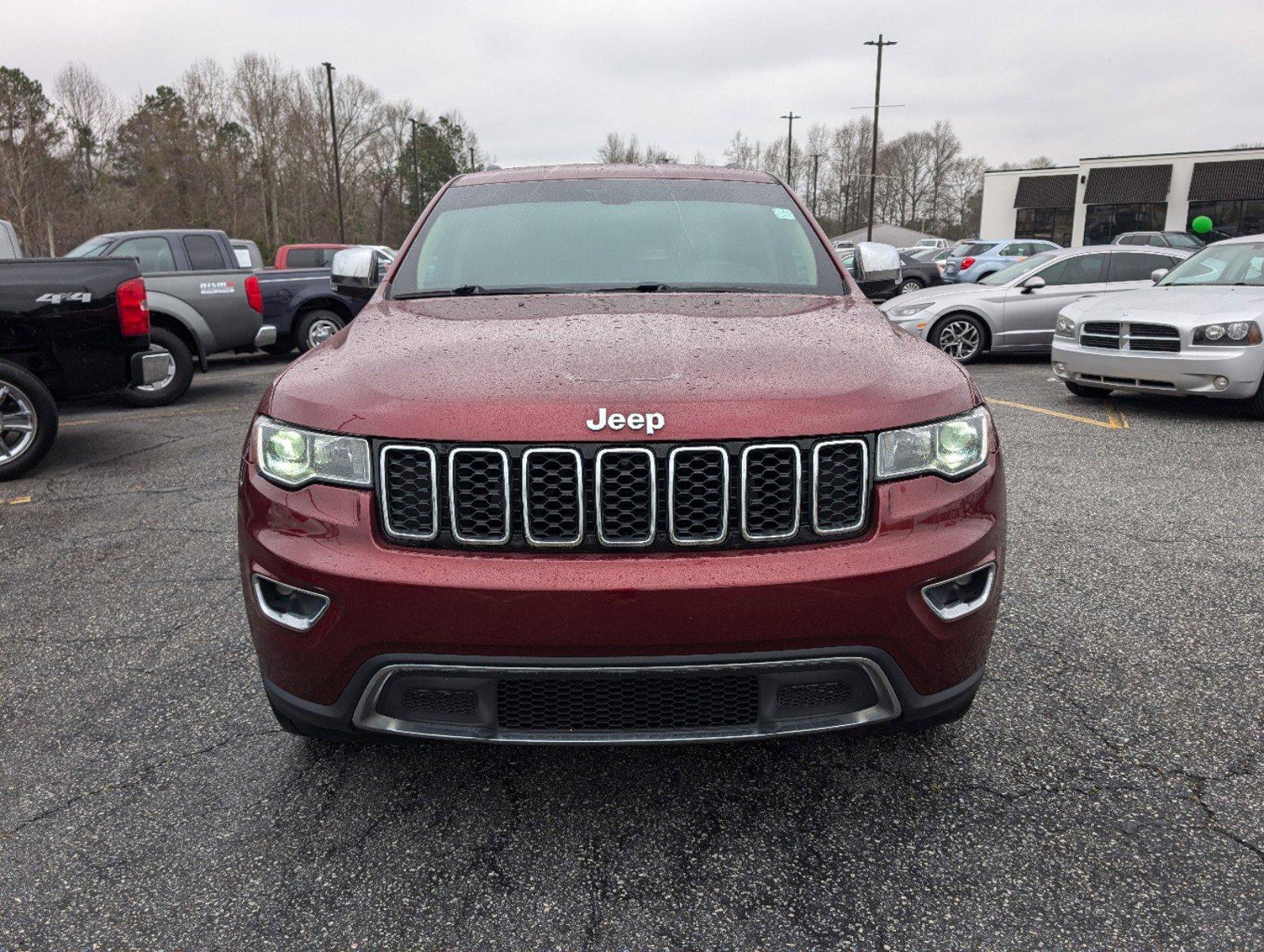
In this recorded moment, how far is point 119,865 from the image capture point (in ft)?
7.34

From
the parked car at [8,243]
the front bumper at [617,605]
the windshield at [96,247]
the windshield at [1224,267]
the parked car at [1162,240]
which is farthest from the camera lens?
the parked car at [1162,240]

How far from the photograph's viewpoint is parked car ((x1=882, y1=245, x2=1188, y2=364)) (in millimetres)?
11797

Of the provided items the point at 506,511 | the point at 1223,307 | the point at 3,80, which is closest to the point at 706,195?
the point at 506,511

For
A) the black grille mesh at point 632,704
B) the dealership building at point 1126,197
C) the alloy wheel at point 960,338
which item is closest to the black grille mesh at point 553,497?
the black grille mesh at point 632,704

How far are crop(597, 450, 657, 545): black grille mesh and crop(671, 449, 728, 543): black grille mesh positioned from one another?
0.06 m

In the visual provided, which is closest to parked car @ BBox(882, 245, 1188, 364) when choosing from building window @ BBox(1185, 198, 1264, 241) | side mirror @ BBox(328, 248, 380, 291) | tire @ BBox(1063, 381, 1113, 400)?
tire @ BBox(1063, 381, 1113, 400)

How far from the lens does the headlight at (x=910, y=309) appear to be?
11.8m

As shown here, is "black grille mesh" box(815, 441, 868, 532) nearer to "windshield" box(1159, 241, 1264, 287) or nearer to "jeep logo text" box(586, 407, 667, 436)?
"jeep logo text" box(586, 407, 667, 436)

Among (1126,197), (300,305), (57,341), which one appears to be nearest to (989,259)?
(300,305)

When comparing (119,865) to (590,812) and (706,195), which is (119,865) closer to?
(590,812)

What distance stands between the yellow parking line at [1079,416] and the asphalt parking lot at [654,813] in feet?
13.8

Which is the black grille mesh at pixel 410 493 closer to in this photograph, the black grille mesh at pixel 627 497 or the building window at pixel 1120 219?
the black grille mesh at pixel 627 497

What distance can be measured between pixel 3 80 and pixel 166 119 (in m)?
11.6

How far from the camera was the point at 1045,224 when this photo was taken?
55562mm
